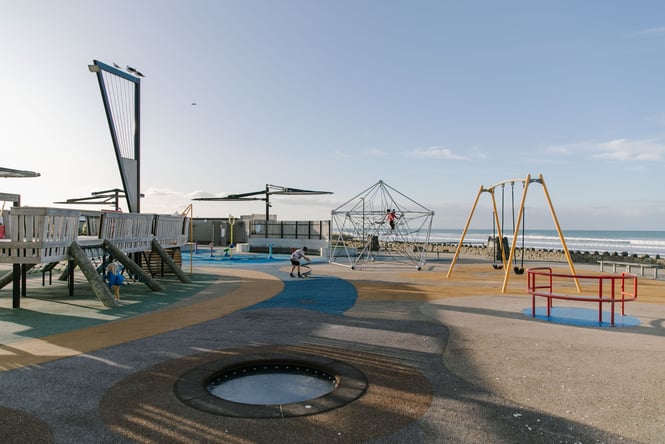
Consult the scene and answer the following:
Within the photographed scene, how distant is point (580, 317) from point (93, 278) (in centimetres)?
1224

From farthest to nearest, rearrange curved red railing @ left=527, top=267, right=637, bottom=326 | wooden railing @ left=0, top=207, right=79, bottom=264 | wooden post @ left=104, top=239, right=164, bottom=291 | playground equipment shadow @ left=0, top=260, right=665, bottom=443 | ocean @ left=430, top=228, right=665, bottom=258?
ocean @ left=430, top=228, right=665, bottom=258 → wooden post @ left=104, top=239, right=164, bottom=291 → wooden railing @ left=0, top=207, right=79, bottom=264 → curved red railing @ left=527, top=267, right=637, bottom=326 → playground equipment shadow @ left=0, top=260, right=665, bottom=443

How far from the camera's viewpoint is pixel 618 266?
22422 mm

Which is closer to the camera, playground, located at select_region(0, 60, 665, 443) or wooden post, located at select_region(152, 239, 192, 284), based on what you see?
playground, located at select_region(0, 60, 665, 443)

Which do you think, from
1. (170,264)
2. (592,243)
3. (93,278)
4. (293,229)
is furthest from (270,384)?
(592,243)

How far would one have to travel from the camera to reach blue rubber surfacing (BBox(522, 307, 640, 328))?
9.42 meters

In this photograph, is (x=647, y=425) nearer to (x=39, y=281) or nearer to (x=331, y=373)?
(x=331, y=373)

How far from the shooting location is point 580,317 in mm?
10141

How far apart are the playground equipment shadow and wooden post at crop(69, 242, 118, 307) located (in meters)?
0.42

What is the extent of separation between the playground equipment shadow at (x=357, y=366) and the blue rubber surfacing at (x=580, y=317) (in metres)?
0.37

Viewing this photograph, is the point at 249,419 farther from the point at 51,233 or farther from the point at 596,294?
the point at 596,294

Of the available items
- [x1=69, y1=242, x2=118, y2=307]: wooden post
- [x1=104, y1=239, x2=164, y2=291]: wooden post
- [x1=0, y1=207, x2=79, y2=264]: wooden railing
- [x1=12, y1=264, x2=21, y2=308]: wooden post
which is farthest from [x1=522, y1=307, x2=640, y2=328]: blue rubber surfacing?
[x1=12, y1=264, x2=21, y2=308]: wooden post

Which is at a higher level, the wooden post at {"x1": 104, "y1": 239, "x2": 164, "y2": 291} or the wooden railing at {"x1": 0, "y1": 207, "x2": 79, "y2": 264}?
the wooden railing at {"x1": 0, "y1": 207, "x2": 79, "y2": 264}

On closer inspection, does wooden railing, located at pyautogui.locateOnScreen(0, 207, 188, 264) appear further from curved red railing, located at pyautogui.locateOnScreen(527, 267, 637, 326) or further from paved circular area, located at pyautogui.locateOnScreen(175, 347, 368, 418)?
curved red railing, located at pyautogui.locateOnScreen(527, 267, 637, 326)

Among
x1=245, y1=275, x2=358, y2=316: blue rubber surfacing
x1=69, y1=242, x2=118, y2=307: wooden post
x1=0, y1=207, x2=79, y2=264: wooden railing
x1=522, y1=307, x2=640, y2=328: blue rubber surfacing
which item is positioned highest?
x1=0, y1=207, x2=79, y2=264: wooden railing
